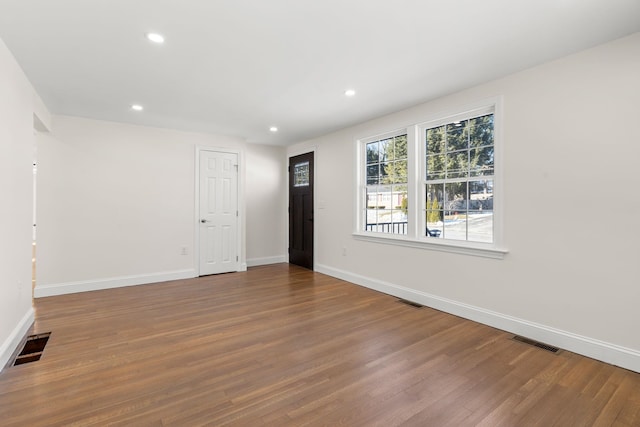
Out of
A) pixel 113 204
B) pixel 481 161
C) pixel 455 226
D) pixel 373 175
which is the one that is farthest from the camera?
pixel 373 175

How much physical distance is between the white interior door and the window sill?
2.45 m

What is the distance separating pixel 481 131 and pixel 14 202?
4593 mm

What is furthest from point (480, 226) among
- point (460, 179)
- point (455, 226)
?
point (460, 179)

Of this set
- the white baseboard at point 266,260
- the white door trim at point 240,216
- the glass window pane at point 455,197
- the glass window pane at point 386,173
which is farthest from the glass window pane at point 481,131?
the white baseboard at point 266,260

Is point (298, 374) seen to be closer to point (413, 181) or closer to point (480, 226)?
point (480, 226)

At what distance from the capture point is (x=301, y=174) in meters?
6.33

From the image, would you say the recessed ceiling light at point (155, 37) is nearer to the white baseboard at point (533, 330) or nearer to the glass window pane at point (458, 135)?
the glass window pane at point (458, 135)

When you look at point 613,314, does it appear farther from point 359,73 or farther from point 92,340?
point 92,340

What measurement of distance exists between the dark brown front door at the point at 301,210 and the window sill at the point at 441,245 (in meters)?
1.53

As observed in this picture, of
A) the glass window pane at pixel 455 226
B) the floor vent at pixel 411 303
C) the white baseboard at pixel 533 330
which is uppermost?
the glass window pane at pixel 455 226

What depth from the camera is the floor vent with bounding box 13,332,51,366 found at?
8.18 feet

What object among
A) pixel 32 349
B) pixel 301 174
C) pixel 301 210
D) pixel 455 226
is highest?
pixel 301 174

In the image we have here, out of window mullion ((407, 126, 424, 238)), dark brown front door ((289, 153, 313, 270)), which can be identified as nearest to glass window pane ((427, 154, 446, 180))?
window mullion ((407, 126, 424, 238))

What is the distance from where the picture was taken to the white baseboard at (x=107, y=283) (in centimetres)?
419
